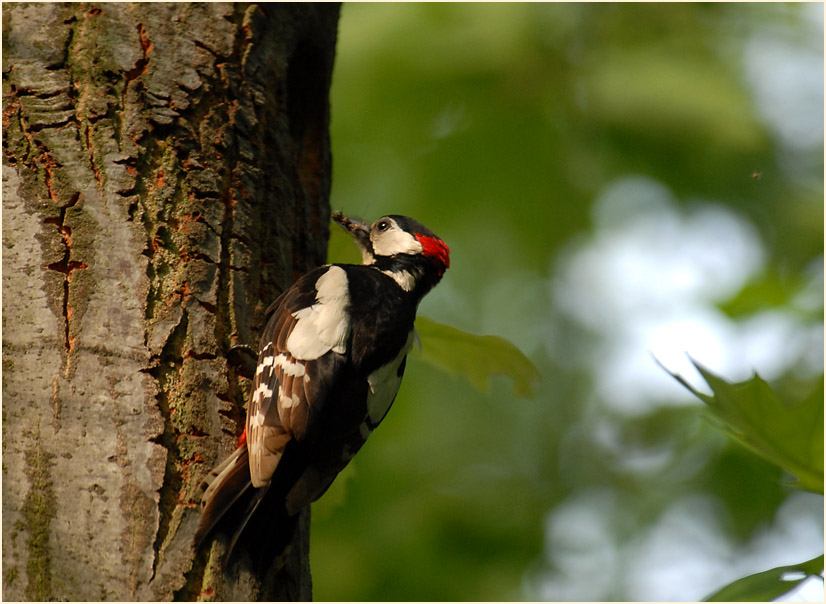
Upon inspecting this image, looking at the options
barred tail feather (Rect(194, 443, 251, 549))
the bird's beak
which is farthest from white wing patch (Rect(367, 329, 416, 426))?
the bird's beak

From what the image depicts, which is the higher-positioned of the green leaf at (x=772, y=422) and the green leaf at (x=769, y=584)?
the green leaf at (x=772, y=422)

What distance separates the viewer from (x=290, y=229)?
2.50 m

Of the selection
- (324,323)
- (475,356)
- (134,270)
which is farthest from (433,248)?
(134,270)

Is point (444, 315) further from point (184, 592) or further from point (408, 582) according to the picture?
point (184, 592)

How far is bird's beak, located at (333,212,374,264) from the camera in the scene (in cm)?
331

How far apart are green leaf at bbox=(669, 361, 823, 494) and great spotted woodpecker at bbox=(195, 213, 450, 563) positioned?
98 cm

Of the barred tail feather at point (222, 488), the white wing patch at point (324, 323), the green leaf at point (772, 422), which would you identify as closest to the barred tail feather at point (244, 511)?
the barred tail feather at point (222, 488)

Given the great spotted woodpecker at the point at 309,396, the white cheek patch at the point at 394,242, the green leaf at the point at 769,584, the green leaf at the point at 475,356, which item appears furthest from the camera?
the white cheek patch at the point at 394,242

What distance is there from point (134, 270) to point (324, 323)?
0.60 metres

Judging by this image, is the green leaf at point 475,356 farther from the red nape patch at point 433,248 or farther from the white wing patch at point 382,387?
the red nape patch at point 433,248

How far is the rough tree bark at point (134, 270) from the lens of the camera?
5.74 feet

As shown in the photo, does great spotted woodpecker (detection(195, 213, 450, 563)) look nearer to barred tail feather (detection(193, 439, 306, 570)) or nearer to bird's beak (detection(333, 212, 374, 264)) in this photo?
barred tail feather (detection(193, 439, 306, 570))

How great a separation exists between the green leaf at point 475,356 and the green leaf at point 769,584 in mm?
1136

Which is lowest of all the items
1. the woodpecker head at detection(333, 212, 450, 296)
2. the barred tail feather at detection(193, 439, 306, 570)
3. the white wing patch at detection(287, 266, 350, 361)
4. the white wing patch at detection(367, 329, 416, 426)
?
the barred tail feather at detection(193, 439, 306, 570)
